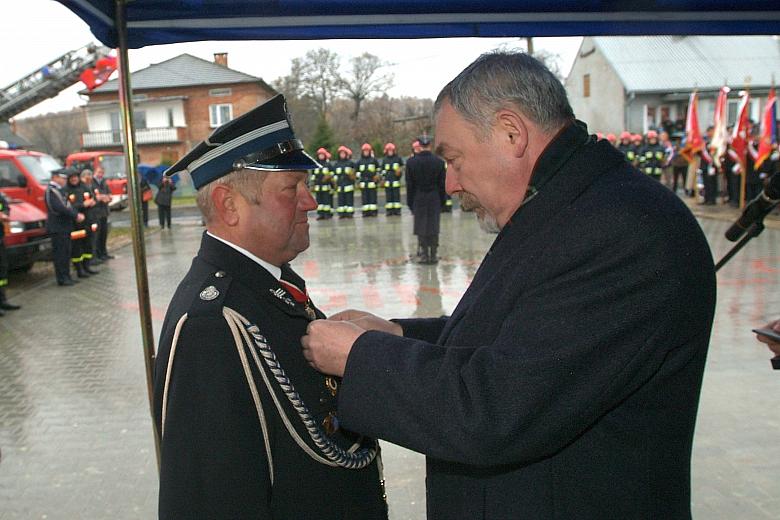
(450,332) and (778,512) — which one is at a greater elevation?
(450,332)

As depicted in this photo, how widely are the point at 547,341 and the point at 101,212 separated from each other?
45.0ft

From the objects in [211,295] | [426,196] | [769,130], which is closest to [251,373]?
[211,295]

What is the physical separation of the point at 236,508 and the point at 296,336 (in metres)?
0.50

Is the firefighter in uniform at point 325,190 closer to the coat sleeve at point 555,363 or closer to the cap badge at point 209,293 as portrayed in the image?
the cap badge at point 209,293

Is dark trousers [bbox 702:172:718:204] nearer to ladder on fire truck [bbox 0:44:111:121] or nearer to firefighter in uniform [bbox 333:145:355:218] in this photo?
firefighter in uniform [bbox 333:145:355:218]

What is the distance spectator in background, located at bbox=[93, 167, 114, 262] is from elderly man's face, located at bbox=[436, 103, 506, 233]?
13.0m

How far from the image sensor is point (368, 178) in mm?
20391

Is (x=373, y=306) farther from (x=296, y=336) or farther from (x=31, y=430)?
(x=296, y=336)

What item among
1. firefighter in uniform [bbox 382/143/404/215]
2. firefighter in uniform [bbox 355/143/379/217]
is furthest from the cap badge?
firefighter in uniform [bbox 355/143/379/217]

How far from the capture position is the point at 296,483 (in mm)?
1792

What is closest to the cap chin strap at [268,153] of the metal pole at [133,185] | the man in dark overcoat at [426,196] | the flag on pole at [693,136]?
the metal pole at [133,185]

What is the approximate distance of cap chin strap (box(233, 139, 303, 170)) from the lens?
6.18ft

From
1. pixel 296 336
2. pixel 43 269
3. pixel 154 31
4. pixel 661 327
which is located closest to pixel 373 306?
pixel 154 31

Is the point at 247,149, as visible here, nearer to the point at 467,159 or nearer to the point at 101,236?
the point at 467,159
